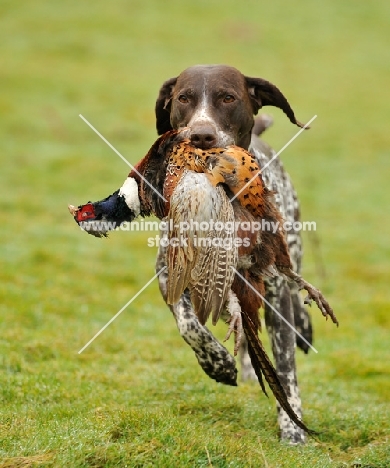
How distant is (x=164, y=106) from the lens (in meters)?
5.91

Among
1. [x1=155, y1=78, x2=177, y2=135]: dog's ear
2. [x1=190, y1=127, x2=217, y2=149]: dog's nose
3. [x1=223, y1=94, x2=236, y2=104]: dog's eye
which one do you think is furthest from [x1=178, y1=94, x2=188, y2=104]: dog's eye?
[x1=190, y1=127, x2=217, y2=149]: dog's nose

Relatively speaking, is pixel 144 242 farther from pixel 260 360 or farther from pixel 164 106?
pixel 260 360

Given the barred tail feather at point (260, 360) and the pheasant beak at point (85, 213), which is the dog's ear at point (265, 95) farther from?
the pheasant beak at point (85, 213)

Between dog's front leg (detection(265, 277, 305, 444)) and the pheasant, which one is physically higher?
the pheasant

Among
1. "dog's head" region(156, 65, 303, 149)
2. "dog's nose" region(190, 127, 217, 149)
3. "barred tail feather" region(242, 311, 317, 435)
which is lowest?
"barred tail feather" region(242, 311, 317, 435)

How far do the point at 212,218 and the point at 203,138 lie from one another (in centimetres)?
82

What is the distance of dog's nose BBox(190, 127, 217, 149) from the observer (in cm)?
468

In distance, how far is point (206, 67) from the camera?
558 centimetres

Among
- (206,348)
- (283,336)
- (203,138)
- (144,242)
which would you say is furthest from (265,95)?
(144,242)

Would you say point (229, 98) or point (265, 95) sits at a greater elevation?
point (265, 95)

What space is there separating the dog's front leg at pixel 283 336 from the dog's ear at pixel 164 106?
132cm

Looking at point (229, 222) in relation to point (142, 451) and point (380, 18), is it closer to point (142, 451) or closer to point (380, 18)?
point (142, 451)

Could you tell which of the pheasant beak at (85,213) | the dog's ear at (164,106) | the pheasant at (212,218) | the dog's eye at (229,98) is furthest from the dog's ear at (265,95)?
the pheasant beak at (85,213)

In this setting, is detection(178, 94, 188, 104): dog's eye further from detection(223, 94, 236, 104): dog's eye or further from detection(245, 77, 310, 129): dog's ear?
detection(245, 77, 310, 129): dog's ear
